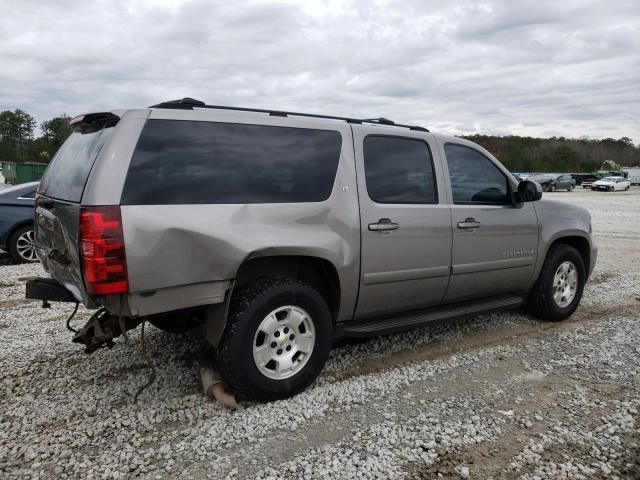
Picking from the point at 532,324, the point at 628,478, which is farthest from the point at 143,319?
the point at 532,324

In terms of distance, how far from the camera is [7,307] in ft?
18.5

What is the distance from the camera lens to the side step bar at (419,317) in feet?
12.6

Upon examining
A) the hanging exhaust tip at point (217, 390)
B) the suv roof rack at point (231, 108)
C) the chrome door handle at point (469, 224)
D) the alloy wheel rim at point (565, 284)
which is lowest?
the hanging exhaust tip at point (217, 390)

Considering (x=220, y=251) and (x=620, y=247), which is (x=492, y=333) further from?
(x=620, y=247)

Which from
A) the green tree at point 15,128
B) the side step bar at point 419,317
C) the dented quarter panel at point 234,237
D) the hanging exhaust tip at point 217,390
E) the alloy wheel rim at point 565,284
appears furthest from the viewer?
the green tree at point 15,128

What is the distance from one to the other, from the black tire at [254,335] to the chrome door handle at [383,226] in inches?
25.8

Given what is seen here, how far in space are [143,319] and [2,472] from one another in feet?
3.49

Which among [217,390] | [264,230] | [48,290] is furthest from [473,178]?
[48,290]

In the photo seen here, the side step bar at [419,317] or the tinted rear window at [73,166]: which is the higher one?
the tinted rear window at [73,166]

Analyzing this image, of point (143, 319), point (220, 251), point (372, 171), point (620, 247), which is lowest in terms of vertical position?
point (620, 247)

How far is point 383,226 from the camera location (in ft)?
12.4

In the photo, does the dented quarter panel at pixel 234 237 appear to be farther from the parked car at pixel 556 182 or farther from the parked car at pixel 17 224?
the parked car at pixel 556 182

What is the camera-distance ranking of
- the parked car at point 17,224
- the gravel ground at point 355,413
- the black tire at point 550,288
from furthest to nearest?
the parked car at point 17,224 → the black tire at point 550,288 → the gravel ground at point 355,413

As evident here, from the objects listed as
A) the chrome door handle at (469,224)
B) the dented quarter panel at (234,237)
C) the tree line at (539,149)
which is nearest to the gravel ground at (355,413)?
the dented quarter panel at (234,237)
